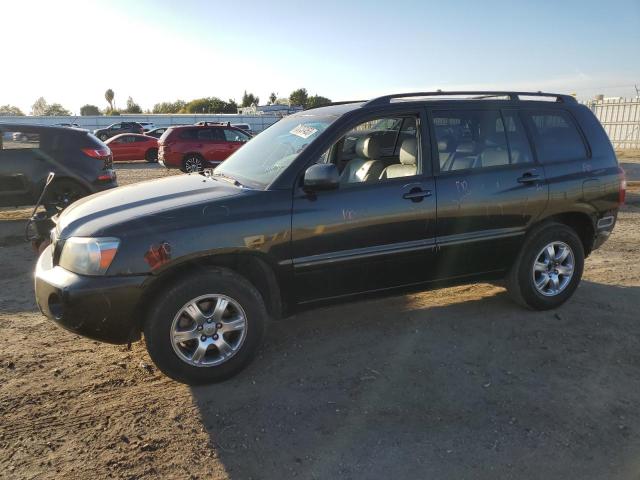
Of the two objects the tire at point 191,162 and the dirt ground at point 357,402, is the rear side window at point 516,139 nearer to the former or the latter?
the dirt ground at point 357,402

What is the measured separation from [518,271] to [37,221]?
4.35 metres

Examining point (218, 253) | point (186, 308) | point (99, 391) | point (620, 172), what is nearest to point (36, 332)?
point (99, 391)

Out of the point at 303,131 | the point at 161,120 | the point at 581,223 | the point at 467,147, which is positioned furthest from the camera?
the point at 161,120

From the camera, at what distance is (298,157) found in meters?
3.62

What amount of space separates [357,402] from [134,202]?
2.10 m

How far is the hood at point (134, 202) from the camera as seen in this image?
3.26 meters

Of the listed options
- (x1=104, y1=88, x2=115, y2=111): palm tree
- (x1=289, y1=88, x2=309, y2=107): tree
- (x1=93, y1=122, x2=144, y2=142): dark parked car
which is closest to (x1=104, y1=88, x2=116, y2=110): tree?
(x1=104, y1=88, x2=115, y2=111): palm tree

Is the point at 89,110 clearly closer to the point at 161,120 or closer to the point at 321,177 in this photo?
the point at 161,120

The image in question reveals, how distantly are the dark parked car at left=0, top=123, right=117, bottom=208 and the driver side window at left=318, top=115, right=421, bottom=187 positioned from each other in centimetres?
532

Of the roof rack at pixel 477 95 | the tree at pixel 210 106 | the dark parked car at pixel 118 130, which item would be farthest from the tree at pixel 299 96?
the roof rack at pixel 477 95

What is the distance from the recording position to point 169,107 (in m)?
85.5

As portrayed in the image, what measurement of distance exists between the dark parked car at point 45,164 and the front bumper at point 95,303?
5.33 meters

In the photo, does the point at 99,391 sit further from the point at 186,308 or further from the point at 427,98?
the point at 427,98

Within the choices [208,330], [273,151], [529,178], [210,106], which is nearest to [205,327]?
[208,330]
